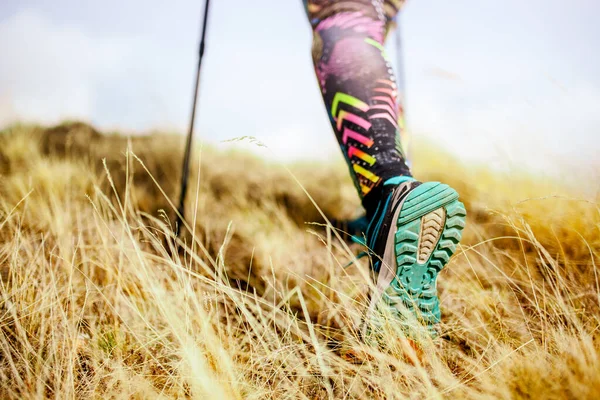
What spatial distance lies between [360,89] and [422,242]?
441 millimetres

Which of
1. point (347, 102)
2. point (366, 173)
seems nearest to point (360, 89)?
point (347, 102)

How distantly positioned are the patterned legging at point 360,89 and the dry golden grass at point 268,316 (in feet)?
0.77

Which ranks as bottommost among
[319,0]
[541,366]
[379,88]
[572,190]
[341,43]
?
[541,366]

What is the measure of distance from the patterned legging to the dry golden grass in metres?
0.23

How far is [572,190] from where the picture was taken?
5.35ft

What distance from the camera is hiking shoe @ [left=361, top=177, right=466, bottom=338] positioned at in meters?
0.80

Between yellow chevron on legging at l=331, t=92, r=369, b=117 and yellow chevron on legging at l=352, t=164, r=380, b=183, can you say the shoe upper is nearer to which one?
yellow chevron on legging at l=352, t=164, r=380, b=183

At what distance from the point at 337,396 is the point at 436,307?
0.32 metres

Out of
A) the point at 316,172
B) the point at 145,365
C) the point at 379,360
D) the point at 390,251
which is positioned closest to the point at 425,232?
the point at 390,251

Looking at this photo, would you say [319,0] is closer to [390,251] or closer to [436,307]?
[390,251]

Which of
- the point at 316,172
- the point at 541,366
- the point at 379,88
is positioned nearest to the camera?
the point at 541,366

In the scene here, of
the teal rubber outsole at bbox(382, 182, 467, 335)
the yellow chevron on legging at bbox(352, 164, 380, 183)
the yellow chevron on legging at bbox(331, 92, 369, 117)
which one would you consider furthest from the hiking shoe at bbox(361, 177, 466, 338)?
the yellow chevron on legging at bbox(331, 92, 369, 117)

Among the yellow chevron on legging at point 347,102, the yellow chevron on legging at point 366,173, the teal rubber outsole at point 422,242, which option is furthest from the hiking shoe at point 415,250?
the yellow chevron on legging at point 347,102

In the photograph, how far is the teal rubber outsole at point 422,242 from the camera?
2.64 feet
